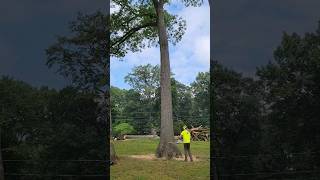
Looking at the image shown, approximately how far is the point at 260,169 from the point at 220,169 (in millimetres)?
→ 760

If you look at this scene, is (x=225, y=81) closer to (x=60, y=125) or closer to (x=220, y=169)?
(x=220, y=169)

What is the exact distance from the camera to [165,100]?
46.4ft

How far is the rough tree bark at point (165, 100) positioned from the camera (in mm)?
13875

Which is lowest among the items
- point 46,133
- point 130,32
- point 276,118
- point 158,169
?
point 158,169

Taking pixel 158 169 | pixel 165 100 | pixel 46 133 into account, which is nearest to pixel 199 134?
pixel 165 100

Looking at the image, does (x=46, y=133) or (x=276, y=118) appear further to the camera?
(x=276, y=118)

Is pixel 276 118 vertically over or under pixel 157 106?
under

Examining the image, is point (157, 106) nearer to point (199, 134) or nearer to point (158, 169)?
point (199, 134)

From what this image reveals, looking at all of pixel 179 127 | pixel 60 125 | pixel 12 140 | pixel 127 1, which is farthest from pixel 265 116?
pixel 179 127

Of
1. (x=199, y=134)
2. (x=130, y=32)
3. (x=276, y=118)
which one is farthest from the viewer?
(x=199, y=134)

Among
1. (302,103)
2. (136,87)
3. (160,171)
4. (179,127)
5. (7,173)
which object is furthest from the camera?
(136,87)

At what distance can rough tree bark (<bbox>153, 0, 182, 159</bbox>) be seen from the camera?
45.5 feet

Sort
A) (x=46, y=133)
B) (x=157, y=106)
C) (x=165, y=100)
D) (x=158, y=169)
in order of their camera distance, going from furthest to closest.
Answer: (x=157, y=106), (x=165, y=100), (x=158, y=169), (x=46, y=133)

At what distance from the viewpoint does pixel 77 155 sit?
31.7 feet
